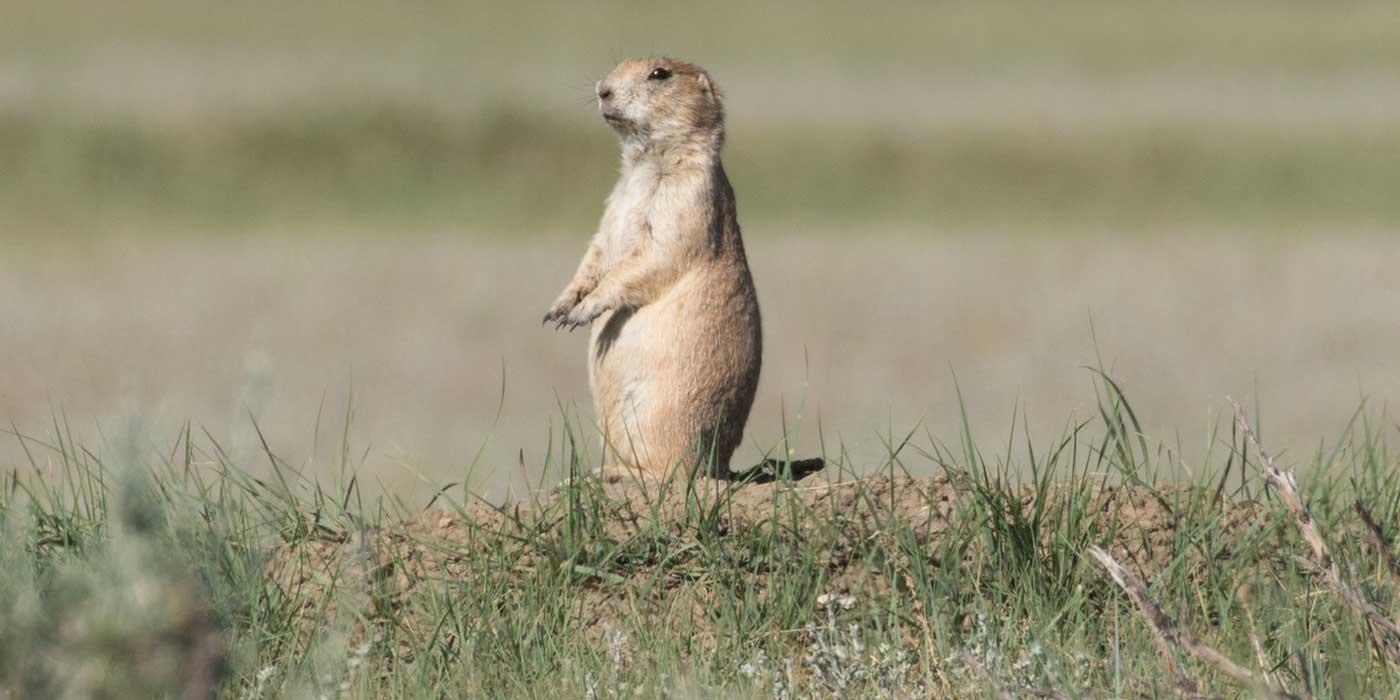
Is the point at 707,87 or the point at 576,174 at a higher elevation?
the point at 707,87

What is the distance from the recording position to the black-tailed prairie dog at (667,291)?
5379 millimetres

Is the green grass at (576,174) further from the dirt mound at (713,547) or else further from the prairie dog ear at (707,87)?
the dirt mound at (713,547)

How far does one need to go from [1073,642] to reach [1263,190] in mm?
20249

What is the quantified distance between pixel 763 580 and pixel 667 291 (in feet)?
Answer: 4.20

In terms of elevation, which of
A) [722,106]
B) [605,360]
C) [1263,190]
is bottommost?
[1263,190]

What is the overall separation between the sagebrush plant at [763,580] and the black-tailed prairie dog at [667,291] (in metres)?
0.50

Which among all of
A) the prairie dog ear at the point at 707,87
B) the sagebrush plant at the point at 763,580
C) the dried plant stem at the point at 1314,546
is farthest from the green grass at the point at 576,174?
the dried plant stem at the point at 1314,546

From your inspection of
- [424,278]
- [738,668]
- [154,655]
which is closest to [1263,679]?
[738,668]

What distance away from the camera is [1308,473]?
4.92 meters

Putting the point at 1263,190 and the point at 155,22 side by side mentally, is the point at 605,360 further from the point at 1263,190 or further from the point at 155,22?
the point at 155,22

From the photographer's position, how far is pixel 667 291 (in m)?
5.55

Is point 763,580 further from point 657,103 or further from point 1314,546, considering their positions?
point 657,103

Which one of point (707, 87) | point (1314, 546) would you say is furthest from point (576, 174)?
point (1314, 546)

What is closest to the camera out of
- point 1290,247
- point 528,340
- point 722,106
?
point 722,106
